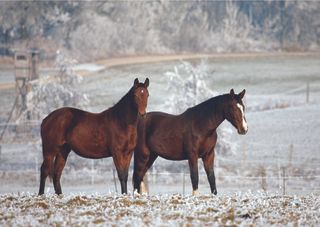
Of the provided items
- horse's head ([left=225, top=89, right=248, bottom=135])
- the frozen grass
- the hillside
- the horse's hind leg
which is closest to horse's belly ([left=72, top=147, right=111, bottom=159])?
the horse's hind leg

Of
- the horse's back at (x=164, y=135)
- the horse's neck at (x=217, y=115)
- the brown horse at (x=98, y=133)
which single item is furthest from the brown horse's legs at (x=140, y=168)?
the horse's neck at (x=217, y=115)

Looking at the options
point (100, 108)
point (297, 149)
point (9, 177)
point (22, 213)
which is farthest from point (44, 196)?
point (100, 108)

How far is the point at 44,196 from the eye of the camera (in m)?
14.5

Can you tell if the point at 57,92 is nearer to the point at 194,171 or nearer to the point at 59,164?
the point at 59,164

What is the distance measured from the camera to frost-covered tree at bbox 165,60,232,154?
3847 cm

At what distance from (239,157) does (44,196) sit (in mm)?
24041

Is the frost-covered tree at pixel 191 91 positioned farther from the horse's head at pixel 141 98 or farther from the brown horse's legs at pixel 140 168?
the horse's head at pixel 141 98

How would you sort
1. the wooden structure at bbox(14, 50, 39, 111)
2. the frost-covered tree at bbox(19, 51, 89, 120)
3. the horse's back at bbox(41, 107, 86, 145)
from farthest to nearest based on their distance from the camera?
1. the frost-covered tree at bbox(19, 51, 89, 120)
2. the wooden structure at bbox(14, 50, 39, 111)
3. the horse's back at bbox(41, 107, 86, 145)

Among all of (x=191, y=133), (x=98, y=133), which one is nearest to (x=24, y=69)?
(x=98, y=133)

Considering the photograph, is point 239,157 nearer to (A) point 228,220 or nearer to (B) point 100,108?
(B) point 100,108

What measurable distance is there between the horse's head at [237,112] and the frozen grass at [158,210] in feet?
4.31

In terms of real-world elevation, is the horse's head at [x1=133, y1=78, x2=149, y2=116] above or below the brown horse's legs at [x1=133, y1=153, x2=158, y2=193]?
above

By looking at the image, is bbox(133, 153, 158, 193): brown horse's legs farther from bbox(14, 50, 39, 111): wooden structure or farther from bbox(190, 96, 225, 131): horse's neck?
bbox(14, 50, 39, 111): wooden structure

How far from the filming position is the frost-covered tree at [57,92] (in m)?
41.4
